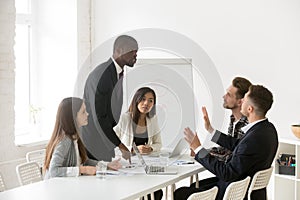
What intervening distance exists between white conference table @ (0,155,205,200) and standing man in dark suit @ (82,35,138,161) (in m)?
0.44

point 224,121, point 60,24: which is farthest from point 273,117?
point 60,24

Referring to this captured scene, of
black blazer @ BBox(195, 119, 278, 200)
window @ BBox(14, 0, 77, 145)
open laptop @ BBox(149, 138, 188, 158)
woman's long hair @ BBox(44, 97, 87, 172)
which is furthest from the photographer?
window @ BBox(14, 0, 77, 145)

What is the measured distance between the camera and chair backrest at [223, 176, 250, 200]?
3.05 m

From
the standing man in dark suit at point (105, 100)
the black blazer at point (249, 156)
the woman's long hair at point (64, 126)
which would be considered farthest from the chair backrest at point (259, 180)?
the woman's long hair at point (64, 126)

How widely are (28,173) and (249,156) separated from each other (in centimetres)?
142

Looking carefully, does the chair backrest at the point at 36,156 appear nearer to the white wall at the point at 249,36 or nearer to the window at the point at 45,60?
the window at the point at 45,60

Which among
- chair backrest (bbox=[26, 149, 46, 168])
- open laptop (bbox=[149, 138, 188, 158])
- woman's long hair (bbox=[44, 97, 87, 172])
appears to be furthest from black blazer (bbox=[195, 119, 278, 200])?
chair backrest (bbox=[26, 149, 46, 168])

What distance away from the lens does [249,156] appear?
337 centimetres

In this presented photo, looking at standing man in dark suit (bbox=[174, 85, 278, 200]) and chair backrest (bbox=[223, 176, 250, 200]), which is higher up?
standing man in dark suit (bbox=[174, 85, 278, 200])

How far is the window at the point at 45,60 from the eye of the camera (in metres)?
5.93

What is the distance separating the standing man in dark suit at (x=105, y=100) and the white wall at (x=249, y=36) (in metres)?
1.75

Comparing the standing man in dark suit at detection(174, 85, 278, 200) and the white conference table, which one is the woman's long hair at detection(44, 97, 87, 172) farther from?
the standing man in dark suit at detection(174, 85, 278, 200)

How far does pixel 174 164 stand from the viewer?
389 centimetres

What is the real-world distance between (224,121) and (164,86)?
3.38ft
